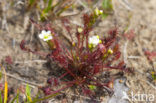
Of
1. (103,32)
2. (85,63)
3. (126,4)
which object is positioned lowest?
(85,63)

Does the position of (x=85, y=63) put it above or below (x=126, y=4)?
below

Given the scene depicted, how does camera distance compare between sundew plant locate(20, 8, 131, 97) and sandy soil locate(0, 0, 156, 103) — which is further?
sandy soil locate(0, 0, 156, 103)

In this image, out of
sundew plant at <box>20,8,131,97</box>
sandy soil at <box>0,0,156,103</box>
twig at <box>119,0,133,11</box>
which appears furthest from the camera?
twig at <box>119,0,133,11</box>

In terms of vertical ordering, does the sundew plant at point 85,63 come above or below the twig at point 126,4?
below

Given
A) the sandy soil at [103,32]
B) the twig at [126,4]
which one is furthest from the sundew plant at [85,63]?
the twig at [126,4]

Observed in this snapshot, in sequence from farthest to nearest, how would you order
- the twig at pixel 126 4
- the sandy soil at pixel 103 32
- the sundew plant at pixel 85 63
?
the twig at pixel 126 4 < the sandy soil at pixel 103 32 < the sundew plant at pixel 85 63

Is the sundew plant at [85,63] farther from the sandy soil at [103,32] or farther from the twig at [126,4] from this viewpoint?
the twig at [126,4]

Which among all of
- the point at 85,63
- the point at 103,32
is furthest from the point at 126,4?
the point at 85,63

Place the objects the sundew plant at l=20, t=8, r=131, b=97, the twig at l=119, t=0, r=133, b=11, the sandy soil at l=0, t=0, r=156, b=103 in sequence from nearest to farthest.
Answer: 1. the sundew plant at l=20, t=8, r=131, b=97
2. the sandy soil at l=0, t=0, r=156, b=103
3. the twig at l=119, t=0, r=133, b=11

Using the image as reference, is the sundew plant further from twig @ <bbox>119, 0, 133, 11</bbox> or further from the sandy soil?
twig @ <bbox>119, 0, 133, 11</bbox>

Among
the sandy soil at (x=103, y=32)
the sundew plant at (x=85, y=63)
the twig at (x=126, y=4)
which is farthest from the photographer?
the twig at (x=126, y=4)

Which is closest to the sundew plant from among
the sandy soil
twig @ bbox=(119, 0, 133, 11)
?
the sandy soil

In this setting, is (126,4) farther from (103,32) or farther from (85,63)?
(85,63)
